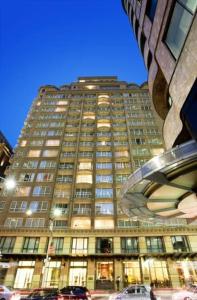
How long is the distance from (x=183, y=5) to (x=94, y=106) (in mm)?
54632

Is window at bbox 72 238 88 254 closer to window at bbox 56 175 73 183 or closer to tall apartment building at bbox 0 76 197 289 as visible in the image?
tall apartment building at bbox 0 76 197 289

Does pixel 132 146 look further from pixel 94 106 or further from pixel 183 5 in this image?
pixel 183 5

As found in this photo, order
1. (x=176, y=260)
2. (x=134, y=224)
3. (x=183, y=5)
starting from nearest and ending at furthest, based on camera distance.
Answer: (x=183, y=5), (x=176, y=260), (x=134, y=224)

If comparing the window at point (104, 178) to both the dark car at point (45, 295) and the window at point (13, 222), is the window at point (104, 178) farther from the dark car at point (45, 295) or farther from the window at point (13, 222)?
the dark car at point (45, 295)

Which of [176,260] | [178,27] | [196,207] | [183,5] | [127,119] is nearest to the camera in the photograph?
[183,5]

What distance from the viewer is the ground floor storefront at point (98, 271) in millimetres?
29938

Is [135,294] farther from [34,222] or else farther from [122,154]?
[122,154]

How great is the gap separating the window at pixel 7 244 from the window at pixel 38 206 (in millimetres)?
5630

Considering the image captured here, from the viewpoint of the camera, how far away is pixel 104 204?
126ft

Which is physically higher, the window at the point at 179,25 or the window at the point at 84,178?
the window at the point at 84,178

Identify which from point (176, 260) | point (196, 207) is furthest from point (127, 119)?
point (196, 207)

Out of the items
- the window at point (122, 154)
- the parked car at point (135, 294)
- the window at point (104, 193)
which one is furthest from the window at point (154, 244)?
the window at point (122, 154)

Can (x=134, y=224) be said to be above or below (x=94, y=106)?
below

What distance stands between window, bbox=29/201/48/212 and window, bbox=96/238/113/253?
11.1m
